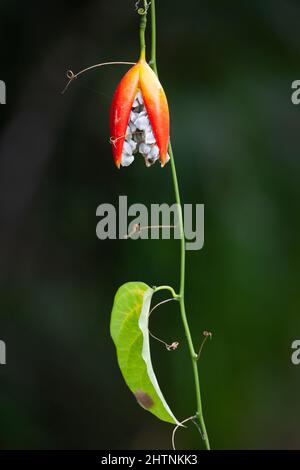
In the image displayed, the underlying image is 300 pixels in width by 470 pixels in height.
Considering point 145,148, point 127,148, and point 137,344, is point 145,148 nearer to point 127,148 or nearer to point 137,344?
point 127,148

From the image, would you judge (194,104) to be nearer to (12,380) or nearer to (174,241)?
(174,241)

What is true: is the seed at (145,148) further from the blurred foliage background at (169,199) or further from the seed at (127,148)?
the blurred foliage background at (169,199)

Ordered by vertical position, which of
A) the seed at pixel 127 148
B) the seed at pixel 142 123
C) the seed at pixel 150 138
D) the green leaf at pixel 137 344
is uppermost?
the seed at pixel 142 123

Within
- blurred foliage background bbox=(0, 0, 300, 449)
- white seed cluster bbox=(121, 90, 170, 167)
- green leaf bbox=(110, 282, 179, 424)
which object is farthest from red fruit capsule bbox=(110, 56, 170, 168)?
blurred foliage background bbox=(0, 0, 300, 449)

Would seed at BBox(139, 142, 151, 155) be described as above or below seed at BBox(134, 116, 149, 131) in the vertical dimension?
below

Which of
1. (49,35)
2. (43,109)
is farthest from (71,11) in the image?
(43,109)

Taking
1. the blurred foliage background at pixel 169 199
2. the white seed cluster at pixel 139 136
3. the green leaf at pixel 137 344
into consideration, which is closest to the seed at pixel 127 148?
the white seed cluster at pixel 139 136

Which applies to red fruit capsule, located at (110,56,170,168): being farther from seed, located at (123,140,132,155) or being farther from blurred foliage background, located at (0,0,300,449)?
blurred foliage background, located at (0,0,300,449)
